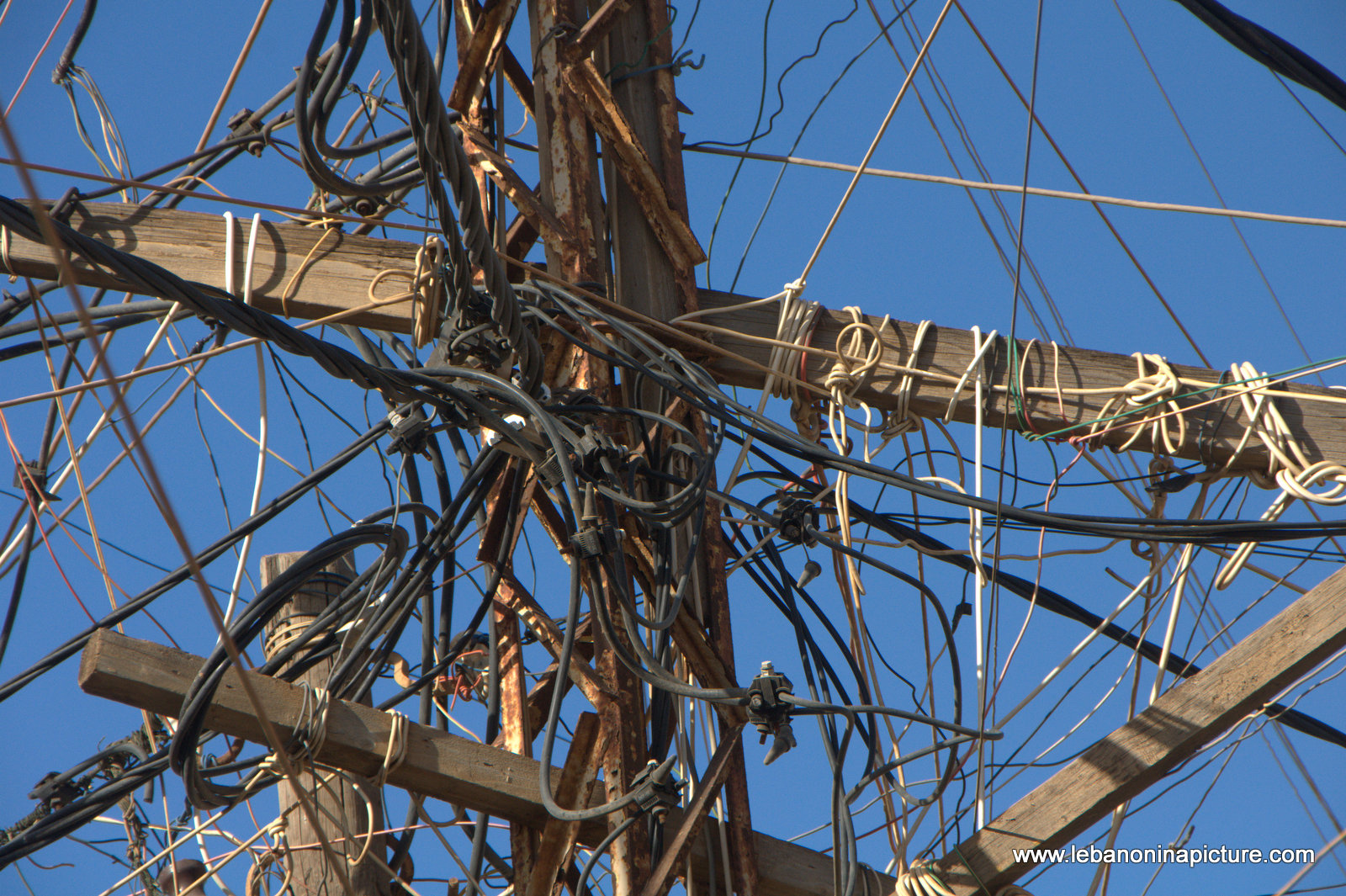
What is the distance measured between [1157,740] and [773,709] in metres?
1.01

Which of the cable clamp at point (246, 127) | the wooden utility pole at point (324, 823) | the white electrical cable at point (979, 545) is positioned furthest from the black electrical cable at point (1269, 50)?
the cable clamp at point (246, 127)

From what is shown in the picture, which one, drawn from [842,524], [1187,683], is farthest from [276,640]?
[1187,683]

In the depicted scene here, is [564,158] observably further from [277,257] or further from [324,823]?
[324,823]

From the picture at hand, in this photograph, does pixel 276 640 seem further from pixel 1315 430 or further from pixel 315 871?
pixel 1315 430

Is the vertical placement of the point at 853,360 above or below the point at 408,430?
above

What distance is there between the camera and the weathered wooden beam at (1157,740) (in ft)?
8.87

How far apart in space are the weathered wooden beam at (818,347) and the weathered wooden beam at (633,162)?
0.15 m

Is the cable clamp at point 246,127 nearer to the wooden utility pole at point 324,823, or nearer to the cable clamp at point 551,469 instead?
the wooden utility pole at point 324,823

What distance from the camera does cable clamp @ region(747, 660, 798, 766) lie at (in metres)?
2.33

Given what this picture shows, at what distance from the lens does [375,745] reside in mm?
2639

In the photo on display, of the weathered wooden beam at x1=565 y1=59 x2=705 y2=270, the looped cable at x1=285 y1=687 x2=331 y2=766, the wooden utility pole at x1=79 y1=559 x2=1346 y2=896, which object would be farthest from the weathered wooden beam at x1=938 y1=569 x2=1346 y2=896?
the weathered wooden beam at x1=565 y1=59 x2=705 y2=270

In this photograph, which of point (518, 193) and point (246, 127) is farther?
point (246, 127)

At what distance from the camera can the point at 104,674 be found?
7.91ft

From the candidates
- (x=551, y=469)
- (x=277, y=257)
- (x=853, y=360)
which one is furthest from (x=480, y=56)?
(x=551, y=469)
